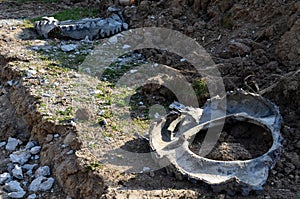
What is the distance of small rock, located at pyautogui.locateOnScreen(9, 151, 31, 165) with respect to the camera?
532cm

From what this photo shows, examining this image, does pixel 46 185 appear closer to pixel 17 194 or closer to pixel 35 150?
pixel 17 194

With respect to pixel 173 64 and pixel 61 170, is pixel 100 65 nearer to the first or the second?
pixel 173 64

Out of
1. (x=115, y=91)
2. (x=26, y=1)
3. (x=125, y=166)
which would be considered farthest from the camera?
(x=26, y=1)

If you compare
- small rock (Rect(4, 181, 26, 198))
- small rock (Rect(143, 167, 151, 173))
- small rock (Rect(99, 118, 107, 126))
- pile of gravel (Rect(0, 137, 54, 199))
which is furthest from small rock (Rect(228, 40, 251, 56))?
small rock (Rect(4, 181, 26, 198))

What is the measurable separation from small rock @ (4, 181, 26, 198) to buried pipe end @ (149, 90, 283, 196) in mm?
1454

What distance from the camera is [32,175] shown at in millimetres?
5121

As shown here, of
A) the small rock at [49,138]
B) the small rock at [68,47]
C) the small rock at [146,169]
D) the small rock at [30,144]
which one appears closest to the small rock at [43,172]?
the small rock at [49,138]

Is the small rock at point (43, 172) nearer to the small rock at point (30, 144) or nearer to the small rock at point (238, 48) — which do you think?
the small rock at point (30, 144)

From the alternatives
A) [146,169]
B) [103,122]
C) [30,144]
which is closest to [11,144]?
[30,144]

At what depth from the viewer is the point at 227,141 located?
→ 4.97m

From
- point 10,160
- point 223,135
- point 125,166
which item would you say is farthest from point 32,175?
point 223,135

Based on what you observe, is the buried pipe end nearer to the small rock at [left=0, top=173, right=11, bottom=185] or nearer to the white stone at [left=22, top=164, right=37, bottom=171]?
the white stone at [left=22, top=164, right=37, bottom=171]

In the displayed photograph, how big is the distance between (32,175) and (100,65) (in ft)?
8.04

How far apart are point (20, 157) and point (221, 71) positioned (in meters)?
2.73
